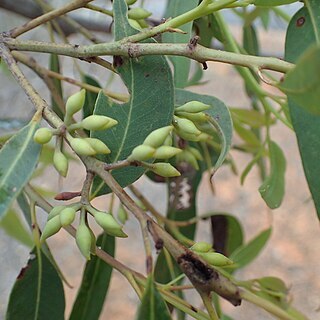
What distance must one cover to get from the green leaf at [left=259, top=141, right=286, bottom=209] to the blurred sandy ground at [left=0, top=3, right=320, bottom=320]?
3.80 ft

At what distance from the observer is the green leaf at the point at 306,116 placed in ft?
1.49

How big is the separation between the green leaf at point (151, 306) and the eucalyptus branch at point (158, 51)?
0.13 meters

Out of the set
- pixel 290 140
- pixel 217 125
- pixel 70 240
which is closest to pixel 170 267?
pixel 217 125

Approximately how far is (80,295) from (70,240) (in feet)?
4.76

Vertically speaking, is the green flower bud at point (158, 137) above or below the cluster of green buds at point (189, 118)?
below

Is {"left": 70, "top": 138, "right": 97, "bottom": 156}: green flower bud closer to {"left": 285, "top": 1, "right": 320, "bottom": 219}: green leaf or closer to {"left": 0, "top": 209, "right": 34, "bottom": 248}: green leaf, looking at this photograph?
{"left": 285, "top": 1, "right": 320, "bottom": 219}: green leaf

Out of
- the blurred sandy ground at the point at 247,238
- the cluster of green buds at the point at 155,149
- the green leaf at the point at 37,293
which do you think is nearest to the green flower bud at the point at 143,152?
the cluster of green buds at the point at 155,149

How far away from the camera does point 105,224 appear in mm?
385

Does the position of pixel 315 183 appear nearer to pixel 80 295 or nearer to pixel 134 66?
pixel 134 66

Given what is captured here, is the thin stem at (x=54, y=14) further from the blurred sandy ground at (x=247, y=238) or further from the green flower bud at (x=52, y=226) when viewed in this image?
the blurred sandy ground at (x=247, y=238)

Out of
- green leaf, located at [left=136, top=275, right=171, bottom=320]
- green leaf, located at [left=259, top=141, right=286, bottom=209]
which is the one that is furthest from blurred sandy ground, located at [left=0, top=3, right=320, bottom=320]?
green leaf, located at [left=136, top=275, right=171, bottom=320]

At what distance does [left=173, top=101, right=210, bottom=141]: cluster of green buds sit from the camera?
1.41 feet

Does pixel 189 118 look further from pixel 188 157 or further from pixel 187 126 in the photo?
pixel 188 157

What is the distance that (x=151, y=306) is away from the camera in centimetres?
38
